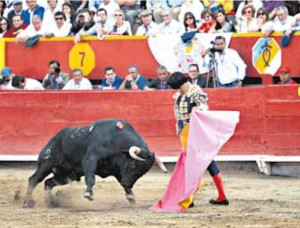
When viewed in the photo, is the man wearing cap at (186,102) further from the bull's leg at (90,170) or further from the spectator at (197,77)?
the spectator at (197,77)

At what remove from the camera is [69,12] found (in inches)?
532

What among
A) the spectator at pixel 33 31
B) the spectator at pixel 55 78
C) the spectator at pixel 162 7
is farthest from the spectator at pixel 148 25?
the spectator at pixel 33 31

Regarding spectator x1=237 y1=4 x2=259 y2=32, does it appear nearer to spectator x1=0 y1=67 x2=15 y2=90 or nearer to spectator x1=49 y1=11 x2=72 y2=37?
spectator x1=49 y1=11 x2=72 y2=37

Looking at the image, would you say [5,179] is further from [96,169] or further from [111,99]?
[96,169]

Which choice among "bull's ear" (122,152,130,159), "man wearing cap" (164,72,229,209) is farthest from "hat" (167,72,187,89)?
"bull's ear" (122,152,130,159)

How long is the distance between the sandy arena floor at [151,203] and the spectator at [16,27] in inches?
106

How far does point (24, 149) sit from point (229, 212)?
484 cm

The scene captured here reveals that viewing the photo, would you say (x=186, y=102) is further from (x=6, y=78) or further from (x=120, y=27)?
(x=6, y=78)

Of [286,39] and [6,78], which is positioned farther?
[6,78]

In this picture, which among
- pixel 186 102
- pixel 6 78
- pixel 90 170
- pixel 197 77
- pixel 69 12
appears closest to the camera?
pixel 90 170

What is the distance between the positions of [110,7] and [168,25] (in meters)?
0.98

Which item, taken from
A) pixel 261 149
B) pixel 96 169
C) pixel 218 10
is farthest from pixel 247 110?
pixel 96 169

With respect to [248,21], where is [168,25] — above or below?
below

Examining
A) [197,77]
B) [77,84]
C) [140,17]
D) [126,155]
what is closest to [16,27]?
[77,84]
